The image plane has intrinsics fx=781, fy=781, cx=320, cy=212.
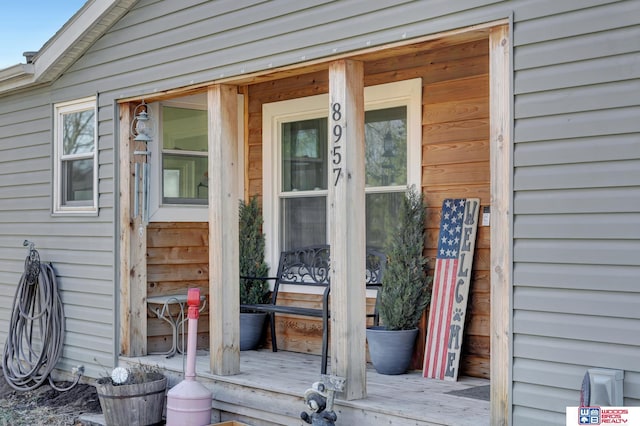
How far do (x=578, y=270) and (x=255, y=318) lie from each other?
3728mm

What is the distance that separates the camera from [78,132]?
711cm

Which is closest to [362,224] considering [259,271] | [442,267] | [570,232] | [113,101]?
[442,267]

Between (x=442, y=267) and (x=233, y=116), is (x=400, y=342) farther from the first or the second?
(x=233, y=116)

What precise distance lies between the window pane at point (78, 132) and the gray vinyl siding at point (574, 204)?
14.2ft

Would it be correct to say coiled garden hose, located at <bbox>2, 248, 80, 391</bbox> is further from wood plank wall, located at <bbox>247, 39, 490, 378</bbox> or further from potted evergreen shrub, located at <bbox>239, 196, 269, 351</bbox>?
wood plank wall, located at <bbox>247, 39, 490, 378</bbox>

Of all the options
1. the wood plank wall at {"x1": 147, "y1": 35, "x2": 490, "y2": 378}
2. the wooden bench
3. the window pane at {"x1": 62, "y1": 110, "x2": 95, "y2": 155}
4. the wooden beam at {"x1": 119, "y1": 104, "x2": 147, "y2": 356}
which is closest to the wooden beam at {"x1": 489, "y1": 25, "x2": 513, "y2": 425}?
the wood plank wall at {"x1": 147, "y1": 35, "x2": 490, "y2": 378}

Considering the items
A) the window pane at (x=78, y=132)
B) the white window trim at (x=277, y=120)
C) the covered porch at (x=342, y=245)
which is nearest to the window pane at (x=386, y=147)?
the white window trim at (x=277, y=120)

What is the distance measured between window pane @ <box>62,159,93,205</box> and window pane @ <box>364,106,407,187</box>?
8.38ft

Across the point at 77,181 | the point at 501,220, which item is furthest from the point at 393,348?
the point at 77,181

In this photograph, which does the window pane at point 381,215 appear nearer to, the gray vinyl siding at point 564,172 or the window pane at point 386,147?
the window pane at point 386,147

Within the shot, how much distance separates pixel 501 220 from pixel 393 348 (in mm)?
1940

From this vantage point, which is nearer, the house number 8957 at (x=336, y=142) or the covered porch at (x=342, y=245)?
the covered porch at (x=342, y=245)

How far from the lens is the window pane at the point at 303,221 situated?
257 inches

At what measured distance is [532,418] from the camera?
3707 mm
